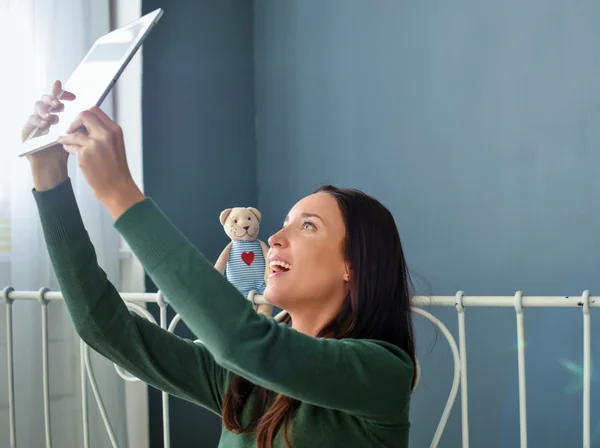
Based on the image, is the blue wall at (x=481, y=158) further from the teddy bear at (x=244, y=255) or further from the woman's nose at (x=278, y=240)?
the woman's nose at (x=278, y=240)

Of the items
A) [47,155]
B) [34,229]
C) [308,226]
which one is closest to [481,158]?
[308,226]

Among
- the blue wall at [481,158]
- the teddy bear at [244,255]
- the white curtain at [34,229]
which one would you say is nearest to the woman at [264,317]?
the teddy bear at [244,255]

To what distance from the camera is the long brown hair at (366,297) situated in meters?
0.87

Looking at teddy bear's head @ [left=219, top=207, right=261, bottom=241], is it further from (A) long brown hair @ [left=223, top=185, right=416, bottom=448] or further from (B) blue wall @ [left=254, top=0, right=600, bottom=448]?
(A) long brown hair @ [left=223, top=185, right=416, bottom=448]

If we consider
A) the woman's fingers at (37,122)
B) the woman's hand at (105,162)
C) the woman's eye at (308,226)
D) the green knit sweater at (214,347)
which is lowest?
the green knit sweater at (214,347)

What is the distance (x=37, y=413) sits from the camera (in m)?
1.89

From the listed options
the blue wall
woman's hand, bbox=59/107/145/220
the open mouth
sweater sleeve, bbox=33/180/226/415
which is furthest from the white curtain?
woman's hand, bbox=59/107/145/220

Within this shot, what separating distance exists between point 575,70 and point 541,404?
32.6 inches

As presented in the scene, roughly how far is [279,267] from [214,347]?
0.29 meters

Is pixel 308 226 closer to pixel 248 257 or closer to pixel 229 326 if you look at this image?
pixel 229 326

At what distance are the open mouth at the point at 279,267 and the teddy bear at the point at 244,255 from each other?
2.71 ft

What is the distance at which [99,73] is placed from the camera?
0.73 metres

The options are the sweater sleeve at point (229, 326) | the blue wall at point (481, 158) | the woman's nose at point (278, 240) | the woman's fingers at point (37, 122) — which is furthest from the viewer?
the blue wall at point (481, 158)

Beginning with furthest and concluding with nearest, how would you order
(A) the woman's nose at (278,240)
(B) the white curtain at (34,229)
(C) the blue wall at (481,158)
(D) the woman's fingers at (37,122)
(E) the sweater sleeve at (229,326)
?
(B) the white curtain at (34,229), (C) the blue wall at (481,158), (A) the woman's nose at (278,240), (D) the woman's fingers at (37,122), (E) the sweater sleeve at (229,326)
